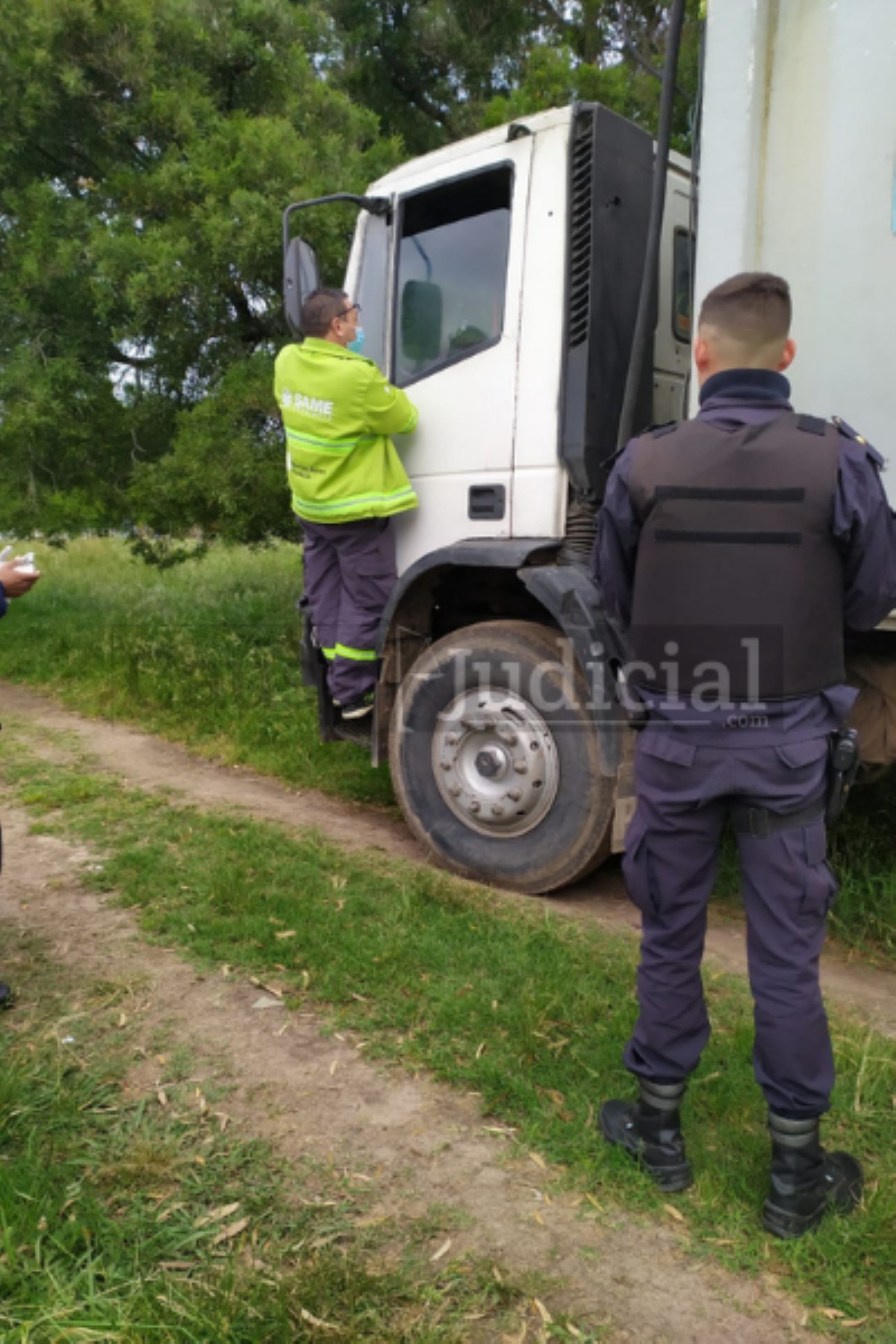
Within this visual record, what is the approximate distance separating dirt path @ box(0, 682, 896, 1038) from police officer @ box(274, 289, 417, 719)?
2.22 ft

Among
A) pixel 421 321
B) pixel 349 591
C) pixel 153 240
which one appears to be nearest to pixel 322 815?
pixel 349 591

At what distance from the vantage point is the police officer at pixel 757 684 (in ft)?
7.36

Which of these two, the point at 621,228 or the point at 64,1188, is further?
the point at 621,228

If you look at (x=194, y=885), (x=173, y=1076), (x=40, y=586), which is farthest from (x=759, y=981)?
(x=40, y=586)

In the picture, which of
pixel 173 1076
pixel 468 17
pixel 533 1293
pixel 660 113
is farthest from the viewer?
pixel 468 17

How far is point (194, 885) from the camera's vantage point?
4.02 metres

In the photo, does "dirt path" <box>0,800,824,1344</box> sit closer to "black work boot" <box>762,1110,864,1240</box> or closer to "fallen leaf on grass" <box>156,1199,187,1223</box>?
"black work boot" <box>762,1110,864,1240</box>

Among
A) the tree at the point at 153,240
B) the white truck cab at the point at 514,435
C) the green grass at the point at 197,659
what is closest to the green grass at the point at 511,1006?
the white truck cab at the point at 514,435

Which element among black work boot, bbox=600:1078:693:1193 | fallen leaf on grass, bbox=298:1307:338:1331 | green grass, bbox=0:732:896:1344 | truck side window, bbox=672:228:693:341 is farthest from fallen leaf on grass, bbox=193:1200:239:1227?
truck side window, bbox=672:228:693:341

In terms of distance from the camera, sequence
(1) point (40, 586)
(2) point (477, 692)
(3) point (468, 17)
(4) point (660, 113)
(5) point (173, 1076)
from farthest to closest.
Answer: (1) point (40, 586), (3) point (468, 17), (2) point (477, 692), (4) point (660, 113), (5) point (173, 1076)

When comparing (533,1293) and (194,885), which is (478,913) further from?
(533,1293)

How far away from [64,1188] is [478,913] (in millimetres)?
1811

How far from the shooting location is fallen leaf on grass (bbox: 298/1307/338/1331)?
192 cm

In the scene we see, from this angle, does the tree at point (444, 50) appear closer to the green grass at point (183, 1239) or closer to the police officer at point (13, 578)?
the police officer at point (13, 578)
